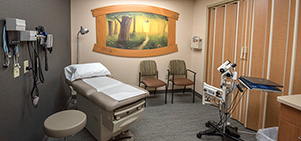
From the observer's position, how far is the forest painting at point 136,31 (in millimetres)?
4227

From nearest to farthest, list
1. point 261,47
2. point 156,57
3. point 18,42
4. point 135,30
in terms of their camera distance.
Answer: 1. point 18,42
2. point 261,47
3. point 135,30
4. point 156,57

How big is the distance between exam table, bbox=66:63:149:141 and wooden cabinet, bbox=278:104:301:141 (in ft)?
4.85

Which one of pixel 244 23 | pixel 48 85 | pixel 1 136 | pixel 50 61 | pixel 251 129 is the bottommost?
pixel 251 129

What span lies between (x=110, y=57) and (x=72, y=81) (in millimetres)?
1518

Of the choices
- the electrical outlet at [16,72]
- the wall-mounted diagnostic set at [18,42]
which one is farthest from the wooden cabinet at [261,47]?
the electrical outlet at [16,72]

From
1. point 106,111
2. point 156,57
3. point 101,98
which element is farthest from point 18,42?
point 156,57

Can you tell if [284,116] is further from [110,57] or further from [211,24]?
[110,57]

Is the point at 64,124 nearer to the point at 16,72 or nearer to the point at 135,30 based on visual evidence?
the point at 16,72

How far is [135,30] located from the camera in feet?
14.3

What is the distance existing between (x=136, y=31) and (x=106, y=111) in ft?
8.37

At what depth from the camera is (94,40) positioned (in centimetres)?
419

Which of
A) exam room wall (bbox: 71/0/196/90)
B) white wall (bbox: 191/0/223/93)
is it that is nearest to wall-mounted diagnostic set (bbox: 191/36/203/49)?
white wall (bbox: 191/0/223/93)

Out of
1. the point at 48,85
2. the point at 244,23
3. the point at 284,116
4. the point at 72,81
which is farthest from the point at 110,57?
the point at 284,116

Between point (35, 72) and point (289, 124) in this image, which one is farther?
point (35, 72)
